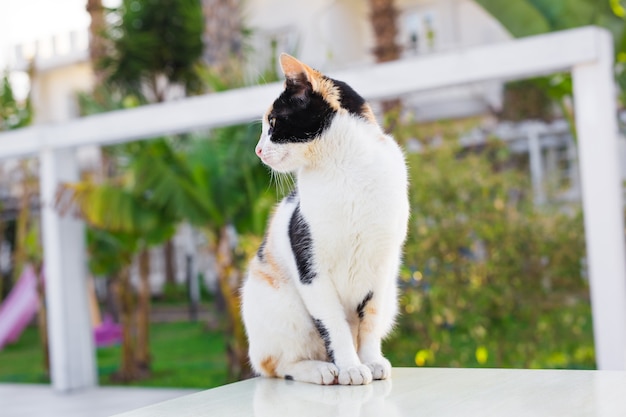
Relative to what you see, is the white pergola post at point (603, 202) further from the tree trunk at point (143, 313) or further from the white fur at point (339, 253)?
the tree trunk at point (143, 313)

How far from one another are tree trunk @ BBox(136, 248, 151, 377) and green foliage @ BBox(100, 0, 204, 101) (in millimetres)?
3724

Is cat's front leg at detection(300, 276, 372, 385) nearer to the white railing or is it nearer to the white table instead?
the white table

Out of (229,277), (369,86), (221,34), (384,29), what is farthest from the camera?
(384,29)

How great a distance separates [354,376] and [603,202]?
2.05 m

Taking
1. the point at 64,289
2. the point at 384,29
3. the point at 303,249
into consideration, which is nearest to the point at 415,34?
the point at 384,29

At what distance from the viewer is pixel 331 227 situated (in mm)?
1563

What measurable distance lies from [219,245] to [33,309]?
17.6 ft

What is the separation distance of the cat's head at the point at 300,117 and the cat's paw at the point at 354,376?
463 millimetres

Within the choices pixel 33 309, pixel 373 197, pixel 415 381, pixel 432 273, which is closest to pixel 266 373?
pixel 415 381

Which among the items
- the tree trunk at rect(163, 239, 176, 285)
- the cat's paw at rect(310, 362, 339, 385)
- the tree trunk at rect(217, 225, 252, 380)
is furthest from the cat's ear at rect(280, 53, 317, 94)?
the tree trunk at rect(163, 239, 176, 285)

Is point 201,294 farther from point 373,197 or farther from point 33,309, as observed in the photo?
point 373,197

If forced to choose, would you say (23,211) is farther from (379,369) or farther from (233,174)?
(379,369)

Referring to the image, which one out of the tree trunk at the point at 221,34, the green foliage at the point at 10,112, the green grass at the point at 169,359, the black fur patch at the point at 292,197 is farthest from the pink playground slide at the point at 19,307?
the black fur patch at the point at 292,197

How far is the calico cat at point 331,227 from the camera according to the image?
1568 millimetres
